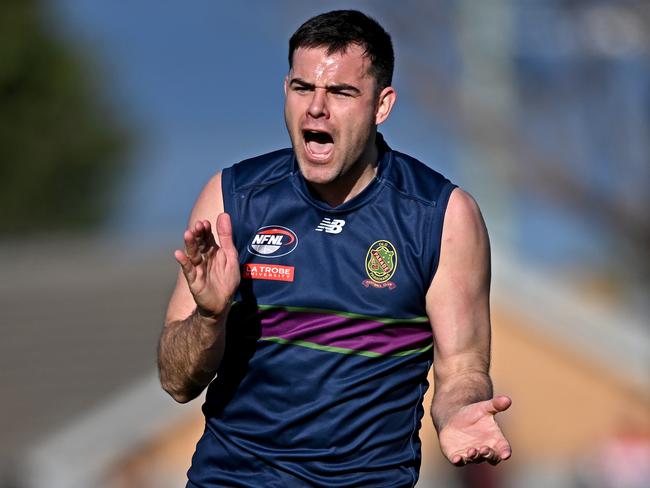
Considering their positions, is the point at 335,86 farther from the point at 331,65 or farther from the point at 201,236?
the point at 201,236

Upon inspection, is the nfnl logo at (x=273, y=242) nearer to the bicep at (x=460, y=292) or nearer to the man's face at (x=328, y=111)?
the man's face at (x=328, y=111)

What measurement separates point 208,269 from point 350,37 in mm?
1178

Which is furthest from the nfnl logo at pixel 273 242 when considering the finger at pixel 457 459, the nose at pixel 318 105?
the finger at pixel 457 459

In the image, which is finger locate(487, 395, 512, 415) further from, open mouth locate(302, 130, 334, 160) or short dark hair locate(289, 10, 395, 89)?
short dark hair locate(289, 10, 395, 89)

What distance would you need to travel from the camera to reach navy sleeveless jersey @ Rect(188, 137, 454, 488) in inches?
233

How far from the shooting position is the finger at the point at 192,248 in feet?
18.7

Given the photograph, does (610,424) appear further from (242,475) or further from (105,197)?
(105,197)

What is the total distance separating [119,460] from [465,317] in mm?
12177

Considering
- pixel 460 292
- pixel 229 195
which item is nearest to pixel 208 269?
pixel 229 195

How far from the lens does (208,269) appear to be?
5.75 meters

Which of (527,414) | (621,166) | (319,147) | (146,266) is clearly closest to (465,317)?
(319,147)

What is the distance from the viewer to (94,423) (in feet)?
55.7

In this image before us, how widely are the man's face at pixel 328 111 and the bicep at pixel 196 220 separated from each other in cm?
44

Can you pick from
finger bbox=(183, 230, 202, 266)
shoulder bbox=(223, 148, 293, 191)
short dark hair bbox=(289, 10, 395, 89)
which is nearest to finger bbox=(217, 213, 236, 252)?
finger bbox=(183, 230, 202, 266)
